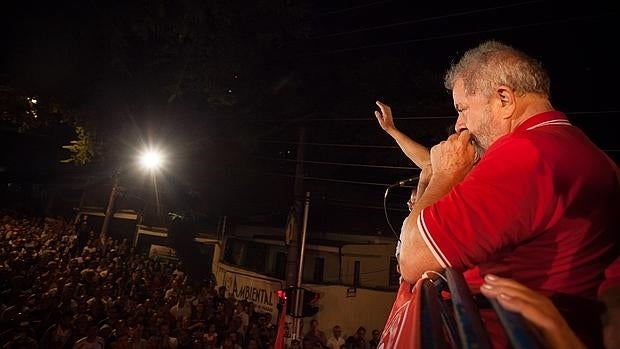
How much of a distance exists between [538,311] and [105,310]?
1271 centimetres

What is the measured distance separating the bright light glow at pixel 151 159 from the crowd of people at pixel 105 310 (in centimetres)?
459

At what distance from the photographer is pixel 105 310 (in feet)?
36.7

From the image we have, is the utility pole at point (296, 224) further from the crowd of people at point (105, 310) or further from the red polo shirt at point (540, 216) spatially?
the red polo shirt at point (540, 216)

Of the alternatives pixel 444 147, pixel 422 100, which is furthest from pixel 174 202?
pixel 444 147

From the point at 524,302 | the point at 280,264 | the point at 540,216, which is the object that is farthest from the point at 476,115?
the point at 280,264

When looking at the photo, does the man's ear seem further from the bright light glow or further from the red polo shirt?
the bright light glow

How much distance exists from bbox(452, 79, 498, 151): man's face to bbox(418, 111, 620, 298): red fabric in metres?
0.54

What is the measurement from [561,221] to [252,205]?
68.5 feet

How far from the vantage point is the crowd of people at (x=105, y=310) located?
884 cm

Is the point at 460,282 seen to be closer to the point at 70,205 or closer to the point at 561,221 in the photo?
the point at 561,221

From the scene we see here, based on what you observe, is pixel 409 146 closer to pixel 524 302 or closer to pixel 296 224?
pixel 524 302

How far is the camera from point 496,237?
1436 millimetres

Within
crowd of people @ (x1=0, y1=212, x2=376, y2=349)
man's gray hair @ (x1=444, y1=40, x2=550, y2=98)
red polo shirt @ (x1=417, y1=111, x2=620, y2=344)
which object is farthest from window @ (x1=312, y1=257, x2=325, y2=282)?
red polo shirt @ (x1=417, y1=111, x2=620, y2=344)

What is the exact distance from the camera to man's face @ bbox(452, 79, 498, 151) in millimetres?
2049
